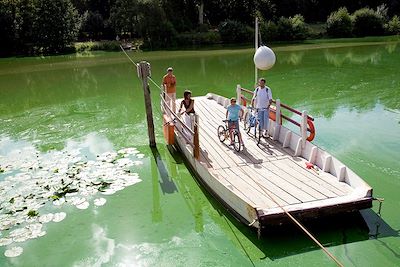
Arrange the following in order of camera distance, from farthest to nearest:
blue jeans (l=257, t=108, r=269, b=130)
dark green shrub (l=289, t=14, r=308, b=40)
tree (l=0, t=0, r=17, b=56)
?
dark green shrub (l=289, t=14, r=308, b=40) → tree (l=0, t=0, r=17, b=56) → blue jeans (l=257, t=108, r=269, b=130)

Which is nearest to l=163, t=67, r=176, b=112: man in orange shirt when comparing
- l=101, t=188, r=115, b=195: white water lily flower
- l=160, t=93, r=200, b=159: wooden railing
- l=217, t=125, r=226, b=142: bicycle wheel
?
l=160, t=93, r=200, b=159: wooden railing

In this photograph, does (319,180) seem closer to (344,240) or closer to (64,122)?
(344,240)

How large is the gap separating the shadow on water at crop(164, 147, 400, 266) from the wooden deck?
37 centimetres

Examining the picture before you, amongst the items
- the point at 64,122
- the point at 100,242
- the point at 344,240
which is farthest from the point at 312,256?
the point at 64,122

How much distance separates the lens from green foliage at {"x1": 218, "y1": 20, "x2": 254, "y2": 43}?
50875mm

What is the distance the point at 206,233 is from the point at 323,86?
1534 centimetres

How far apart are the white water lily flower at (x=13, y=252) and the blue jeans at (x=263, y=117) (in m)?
6.12

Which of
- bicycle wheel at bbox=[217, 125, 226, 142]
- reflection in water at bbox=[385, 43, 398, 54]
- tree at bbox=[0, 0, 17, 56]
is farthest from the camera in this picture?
tree at bbox=[0, 0, 17, 56]

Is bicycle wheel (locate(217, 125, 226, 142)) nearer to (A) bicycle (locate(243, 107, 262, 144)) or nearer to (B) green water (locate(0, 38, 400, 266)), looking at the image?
(A) bicycle (locate(243, 107, 262, 144))

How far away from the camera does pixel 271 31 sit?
169ft

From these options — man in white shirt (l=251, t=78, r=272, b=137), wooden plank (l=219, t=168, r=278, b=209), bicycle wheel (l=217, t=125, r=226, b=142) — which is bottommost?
wooden plank (l=219, t=168, r=278, b=209)

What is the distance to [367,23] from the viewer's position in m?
55.0

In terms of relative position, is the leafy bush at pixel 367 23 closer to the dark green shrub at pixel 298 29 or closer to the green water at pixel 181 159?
the dark green shrub at pixel 298 29

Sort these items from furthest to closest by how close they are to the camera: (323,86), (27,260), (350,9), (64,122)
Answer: (350,9)
(323,86)
(64,122)
(27,260)
